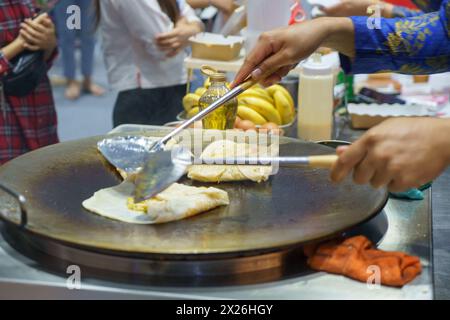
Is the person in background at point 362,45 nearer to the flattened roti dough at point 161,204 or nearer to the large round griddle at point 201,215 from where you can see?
the large round griddle at point 201,215

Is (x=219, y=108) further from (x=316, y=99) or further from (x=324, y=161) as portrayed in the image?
(x=324, y=161)

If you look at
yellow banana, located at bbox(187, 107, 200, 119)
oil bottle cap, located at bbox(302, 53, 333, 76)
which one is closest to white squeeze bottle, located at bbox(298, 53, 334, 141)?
oil bottle cap, located at bbox(302, 53, 333, 76)

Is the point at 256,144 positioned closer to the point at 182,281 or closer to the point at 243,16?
the point at 182,281

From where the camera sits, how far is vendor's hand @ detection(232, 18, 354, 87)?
5.75ft

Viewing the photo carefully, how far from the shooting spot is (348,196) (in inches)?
58.6

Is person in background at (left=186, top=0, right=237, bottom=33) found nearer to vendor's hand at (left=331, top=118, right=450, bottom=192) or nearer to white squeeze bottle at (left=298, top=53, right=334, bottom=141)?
white squeeze bottle at (left=298, top=53, right=334, bottom=141)

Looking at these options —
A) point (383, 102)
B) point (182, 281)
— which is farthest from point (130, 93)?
point (182, 281)

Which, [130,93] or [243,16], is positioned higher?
[243,16]

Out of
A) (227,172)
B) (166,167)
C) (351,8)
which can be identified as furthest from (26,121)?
(166,167)

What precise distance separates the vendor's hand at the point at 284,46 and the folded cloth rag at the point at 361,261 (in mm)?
578

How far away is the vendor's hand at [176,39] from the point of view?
2.90 metres

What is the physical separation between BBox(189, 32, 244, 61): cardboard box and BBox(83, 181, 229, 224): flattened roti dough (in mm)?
1213

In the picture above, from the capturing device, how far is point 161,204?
1384 mm
